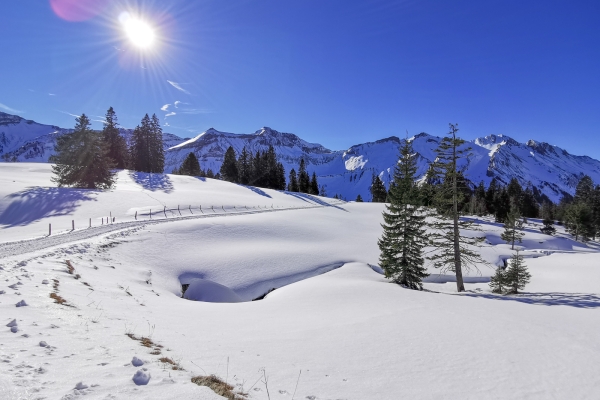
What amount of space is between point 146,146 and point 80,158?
32690 millimetres

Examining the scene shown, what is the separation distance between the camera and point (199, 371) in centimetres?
475

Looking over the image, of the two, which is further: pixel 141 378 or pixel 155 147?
pixel 155 147

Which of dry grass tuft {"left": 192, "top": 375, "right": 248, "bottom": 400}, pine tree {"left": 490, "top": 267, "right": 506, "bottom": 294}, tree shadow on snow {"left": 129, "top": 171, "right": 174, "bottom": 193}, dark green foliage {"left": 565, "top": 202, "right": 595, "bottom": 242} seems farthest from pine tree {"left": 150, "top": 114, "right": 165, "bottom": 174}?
dark green foliage {"left": 565, "top": 202, "right": 595, "bottom": 242}

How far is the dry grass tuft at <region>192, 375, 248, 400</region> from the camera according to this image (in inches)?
156

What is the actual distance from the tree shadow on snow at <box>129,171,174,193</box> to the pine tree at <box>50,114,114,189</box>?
25.5 feet

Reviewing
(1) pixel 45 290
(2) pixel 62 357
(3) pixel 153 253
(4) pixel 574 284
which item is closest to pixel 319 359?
(2) pixel 62 357

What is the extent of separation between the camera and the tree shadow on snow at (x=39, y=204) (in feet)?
93.5

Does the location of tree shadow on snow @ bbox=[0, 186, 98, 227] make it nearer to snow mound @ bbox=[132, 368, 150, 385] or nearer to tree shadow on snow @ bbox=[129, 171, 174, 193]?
tree shadow on snow @ bbox=[129, 171, 174, 193]

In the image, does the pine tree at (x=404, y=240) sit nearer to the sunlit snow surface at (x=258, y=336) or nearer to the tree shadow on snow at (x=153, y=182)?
the sunlit snow surface at (x=258, y=336)

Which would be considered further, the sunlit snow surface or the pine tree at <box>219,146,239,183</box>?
the pine tree at <box>219,146,239,183</box>

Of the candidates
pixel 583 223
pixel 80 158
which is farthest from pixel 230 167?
pixel 583 223

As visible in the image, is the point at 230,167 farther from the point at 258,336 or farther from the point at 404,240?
the point at 258,336

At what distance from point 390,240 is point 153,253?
1722 centimetres

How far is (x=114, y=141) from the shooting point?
205 feet
